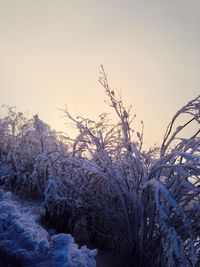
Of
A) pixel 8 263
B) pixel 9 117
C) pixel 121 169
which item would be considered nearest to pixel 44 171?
pixel 121 169

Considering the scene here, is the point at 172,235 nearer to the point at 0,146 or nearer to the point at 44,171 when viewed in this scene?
the point at 44,171

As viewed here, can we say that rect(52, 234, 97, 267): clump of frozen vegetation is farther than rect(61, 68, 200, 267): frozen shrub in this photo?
No

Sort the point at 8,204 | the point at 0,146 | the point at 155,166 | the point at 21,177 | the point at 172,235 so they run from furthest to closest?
the point at 0,146, the point at 21,177, the point at 155,166, the point at 172,235, the point at 8,204

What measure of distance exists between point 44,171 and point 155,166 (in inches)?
89.0

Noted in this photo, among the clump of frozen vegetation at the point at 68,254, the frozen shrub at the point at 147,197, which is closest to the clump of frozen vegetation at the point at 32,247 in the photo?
the clump of frozen vegetation at the point at 68,254

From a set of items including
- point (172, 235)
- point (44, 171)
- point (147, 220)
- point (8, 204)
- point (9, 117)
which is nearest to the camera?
point (8, 204)

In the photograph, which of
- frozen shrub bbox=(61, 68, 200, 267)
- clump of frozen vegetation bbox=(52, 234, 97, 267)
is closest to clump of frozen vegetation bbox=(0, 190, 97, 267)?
clump of frozen vegetation bbox=(52, 234, 97, 267)

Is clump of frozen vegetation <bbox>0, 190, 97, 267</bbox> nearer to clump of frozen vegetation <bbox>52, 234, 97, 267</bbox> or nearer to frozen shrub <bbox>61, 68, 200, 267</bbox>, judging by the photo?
clump of frozen vegetation <bbox>52, 234, 97, 267</bbox>

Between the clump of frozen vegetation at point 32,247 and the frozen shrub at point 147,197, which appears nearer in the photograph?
the clump of frozen vegetation at point 32,247

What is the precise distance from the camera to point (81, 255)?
7.98 ft

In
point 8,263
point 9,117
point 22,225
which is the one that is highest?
point 9,117

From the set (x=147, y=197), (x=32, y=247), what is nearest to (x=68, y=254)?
(x=32, y=247)

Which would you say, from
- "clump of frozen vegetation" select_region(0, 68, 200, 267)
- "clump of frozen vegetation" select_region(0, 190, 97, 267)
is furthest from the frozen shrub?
"clump of frozen vegetation" select_region(0, 190, 97, 267)

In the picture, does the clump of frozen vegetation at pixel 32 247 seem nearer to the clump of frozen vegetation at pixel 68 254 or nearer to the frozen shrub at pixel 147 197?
the clump of frozen vegetation at pixel 68 254
